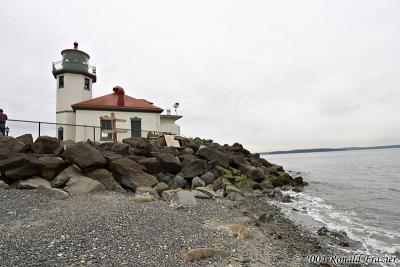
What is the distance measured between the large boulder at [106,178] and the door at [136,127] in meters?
13.1

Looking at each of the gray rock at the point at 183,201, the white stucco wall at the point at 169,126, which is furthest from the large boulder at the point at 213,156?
the white stucco wall at the point at 169,126

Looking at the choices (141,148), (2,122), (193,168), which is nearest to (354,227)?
(193,168)

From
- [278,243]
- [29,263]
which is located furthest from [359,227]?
[29,263]

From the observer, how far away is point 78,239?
205 inches

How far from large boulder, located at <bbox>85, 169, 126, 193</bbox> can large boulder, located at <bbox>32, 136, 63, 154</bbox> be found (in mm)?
2751

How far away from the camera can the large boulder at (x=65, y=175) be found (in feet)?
31.6

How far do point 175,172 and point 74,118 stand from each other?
→ 15.1 m

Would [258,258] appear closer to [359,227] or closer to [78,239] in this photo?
[78,239]

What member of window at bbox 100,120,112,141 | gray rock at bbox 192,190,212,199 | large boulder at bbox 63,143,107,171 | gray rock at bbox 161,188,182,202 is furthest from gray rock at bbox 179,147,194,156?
window at bbox 100,120,112,141

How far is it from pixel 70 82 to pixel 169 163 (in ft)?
55.9

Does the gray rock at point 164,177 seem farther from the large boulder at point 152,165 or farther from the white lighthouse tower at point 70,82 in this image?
the white lighthouse tower at point 70,82

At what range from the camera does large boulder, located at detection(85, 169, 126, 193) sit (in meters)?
10.2

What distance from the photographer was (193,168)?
45.3ft

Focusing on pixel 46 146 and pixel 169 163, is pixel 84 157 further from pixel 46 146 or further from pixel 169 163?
pixel 169 163
